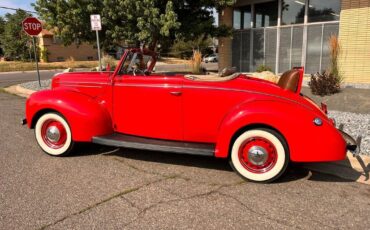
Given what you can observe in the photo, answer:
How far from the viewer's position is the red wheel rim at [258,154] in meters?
3.88

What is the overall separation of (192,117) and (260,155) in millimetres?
989

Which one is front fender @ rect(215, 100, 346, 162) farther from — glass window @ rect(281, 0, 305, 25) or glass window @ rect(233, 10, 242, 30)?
glass window @ rect(233, 10, 242, 30)

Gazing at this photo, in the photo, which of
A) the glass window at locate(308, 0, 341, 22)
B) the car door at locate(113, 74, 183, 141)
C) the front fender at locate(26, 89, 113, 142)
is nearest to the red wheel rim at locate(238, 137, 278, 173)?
the car door at locate(113, 74, 183, 141)

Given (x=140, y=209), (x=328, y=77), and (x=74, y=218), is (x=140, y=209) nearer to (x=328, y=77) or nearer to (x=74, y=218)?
(x=74, y=218)

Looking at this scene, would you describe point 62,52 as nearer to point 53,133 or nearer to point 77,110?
point 53,133

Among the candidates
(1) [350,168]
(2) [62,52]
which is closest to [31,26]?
(1) [350,168]

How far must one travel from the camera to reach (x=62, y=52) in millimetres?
40125

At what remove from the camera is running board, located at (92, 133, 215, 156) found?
410 cm

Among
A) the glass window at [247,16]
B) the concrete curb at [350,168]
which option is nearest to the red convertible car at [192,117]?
the concrete curb at [350,168]

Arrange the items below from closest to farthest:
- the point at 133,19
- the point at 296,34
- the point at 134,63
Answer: the point at 134,63 → the point at 296,34 → the point at 133,19

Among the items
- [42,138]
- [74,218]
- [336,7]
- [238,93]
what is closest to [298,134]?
[238,93]

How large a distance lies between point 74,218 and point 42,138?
220cm

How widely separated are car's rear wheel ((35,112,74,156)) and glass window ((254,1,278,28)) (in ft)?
35.8

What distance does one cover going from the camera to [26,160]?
4.71 metres
